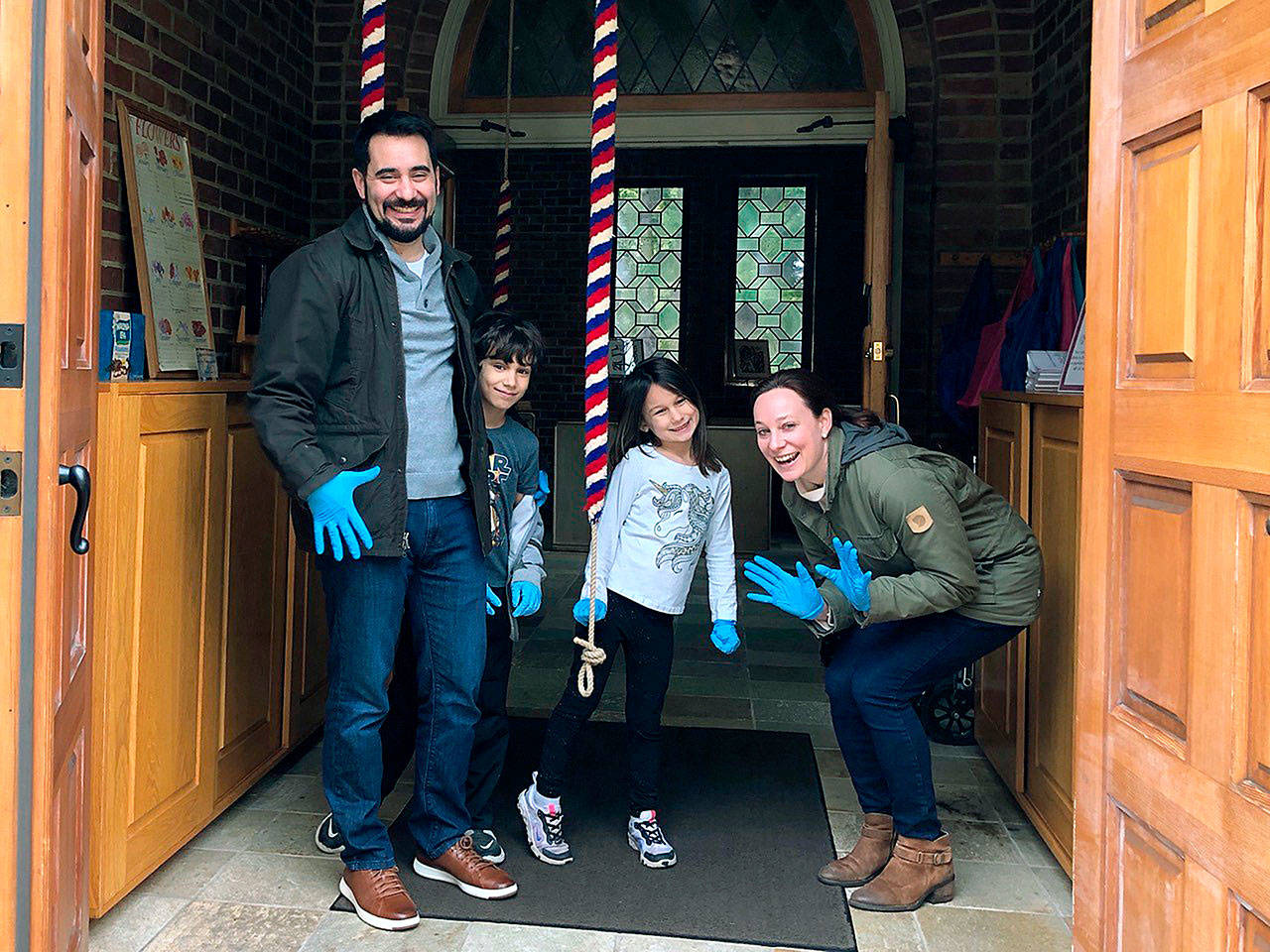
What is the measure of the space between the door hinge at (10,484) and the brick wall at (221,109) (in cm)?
182

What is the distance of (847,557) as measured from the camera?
253 centimetres

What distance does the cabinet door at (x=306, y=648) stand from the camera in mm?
3260

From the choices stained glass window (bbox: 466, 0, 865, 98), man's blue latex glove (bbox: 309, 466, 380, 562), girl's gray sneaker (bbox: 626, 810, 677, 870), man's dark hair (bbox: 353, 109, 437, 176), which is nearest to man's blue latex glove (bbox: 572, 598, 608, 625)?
girl's gray sneaker (bbox: 626, 810, 677, 870)

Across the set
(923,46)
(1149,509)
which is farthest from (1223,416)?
(923,46)

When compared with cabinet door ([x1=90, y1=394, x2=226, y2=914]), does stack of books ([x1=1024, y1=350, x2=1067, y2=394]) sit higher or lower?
higher

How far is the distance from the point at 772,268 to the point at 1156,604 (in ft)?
26.8

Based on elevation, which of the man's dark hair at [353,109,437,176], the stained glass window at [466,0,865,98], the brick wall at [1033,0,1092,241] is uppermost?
the stained glass window at [466,0,865,98]

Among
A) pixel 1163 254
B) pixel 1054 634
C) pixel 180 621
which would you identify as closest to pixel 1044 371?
pixel 1054 634

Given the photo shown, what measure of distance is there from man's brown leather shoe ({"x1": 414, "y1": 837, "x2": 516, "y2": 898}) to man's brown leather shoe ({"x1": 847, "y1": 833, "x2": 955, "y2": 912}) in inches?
30.2

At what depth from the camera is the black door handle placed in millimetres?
1567

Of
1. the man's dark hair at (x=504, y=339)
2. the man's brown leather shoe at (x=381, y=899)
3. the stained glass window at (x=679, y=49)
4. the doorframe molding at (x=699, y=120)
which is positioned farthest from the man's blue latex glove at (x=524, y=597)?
the stained glass window at (x=679, y=49)

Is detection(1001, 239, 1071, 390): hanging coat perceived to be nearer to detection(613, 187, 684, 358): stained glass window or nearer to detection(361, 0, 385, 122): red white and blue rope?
detection(361, 0, 385, 122): red white and blue rope

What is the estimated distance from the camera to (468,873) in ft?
8.54

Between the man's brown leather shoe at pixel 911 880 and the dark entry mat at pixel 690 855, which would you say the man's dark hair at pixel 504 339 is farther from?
the man's brown leather shoe at pixel 911 880
